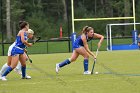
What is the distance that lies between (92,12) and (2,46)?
3088cm

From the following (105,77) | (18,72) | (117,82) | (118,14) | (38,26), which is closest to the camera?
(117,82)

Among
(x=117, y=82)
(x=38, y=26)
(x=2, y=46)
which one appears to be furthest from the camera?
(x=38, y=26)

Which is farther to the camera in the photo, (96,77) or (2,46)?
(2,46)

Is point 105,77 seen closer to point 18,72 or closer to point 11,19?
point 18,72

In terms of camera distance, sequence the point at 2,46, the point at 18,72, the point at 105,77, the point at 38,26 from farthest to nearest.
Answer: the point at 38,26 < the point at 2,46 < the point at 18,72 < the point at 105,77

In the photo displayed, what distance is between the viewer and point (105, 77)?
15.9 m

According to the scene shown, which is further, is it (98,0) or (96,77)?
(98,0)

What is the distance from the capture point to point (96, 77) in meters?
15.9

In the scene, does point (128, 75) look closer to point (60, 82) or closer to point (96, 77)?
point (96, 77)

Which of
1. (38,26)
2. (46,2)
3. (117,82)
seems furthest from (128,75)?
(46,2)

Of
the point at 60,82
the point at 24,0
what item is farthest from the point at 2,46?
the point at 24,0

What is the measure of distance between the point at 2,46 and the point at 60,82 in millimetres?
→ 22818

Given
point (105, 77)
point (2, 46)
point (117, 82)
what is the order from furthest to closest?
point (2, 46) < point (105, 77) < point (117, 82)

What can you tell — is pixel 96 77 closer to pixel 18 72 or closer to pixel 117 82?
pixel 117 82
